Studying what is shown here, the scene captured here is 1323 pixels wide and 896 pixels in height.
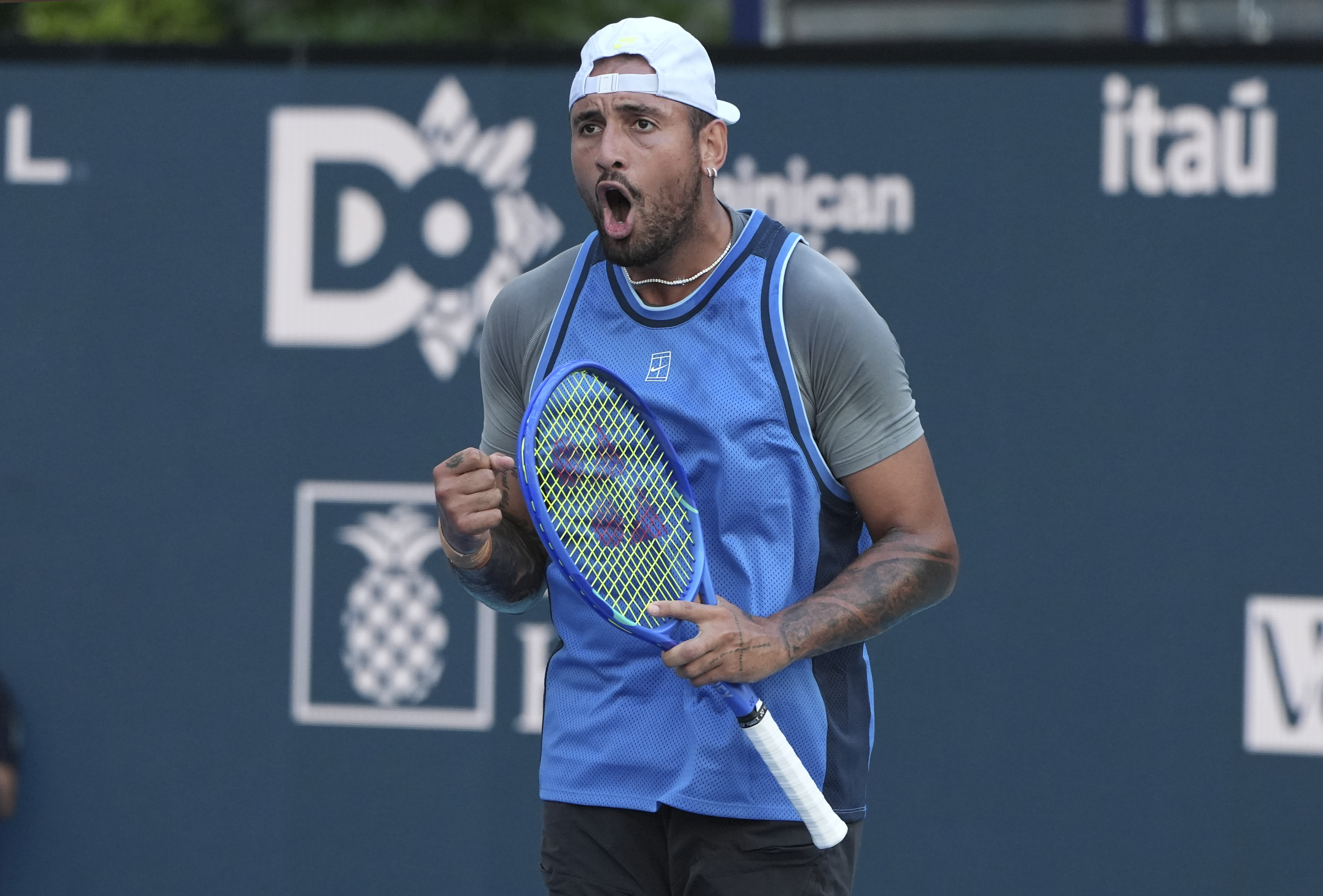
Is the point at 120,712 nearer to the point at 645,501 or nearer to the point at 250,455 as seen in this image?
the point at 250,455

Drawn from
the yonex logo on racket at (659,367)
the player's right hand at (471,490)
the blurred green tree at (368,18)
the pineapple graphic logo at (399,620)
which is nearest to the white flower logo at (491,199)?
the pineapple graphic logo at (399,620)

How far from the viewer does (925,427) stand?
4.34 metres

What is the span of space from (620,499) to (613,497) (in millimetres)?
11

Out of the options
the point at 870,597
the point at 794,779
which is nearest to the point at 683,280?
the point at 870,597

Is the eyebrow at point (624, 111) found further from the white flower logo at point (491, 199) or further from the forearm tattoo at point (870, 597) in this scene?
the white flower logo at point (491, 199)

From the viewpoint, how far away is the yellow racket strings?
2.63 m

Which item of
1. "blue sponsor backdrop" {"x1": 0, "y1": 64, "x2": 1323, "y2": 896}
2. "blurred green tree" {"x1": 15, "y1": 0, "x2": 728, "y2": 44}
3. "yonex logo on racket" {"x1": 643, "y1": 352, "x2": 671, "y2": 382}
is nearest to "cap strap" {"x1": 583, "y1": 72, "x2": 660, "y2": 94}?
"yonex logo on racket" {"x1": 643, "y1": 352, "x2": 671, "y2": 382}

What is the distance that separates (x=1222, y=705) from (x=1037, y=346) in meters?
0.99

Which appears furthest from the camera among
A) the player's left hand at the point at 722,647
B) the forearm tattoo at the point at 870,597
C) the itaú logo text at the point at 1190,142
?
the itaú logo text at the point at 1190,142

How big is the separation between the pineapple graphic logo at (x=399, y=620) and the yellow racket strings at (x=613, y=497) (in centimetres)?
192

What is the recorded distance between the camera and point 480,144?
4473 mm

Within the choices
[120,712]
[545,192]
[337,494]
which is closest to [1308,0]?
[545,192]

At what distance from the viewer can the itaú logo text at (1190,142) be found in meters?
4.17

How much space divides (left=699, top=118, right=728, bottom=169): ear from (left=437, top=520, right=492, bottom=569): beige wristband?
0.67m
